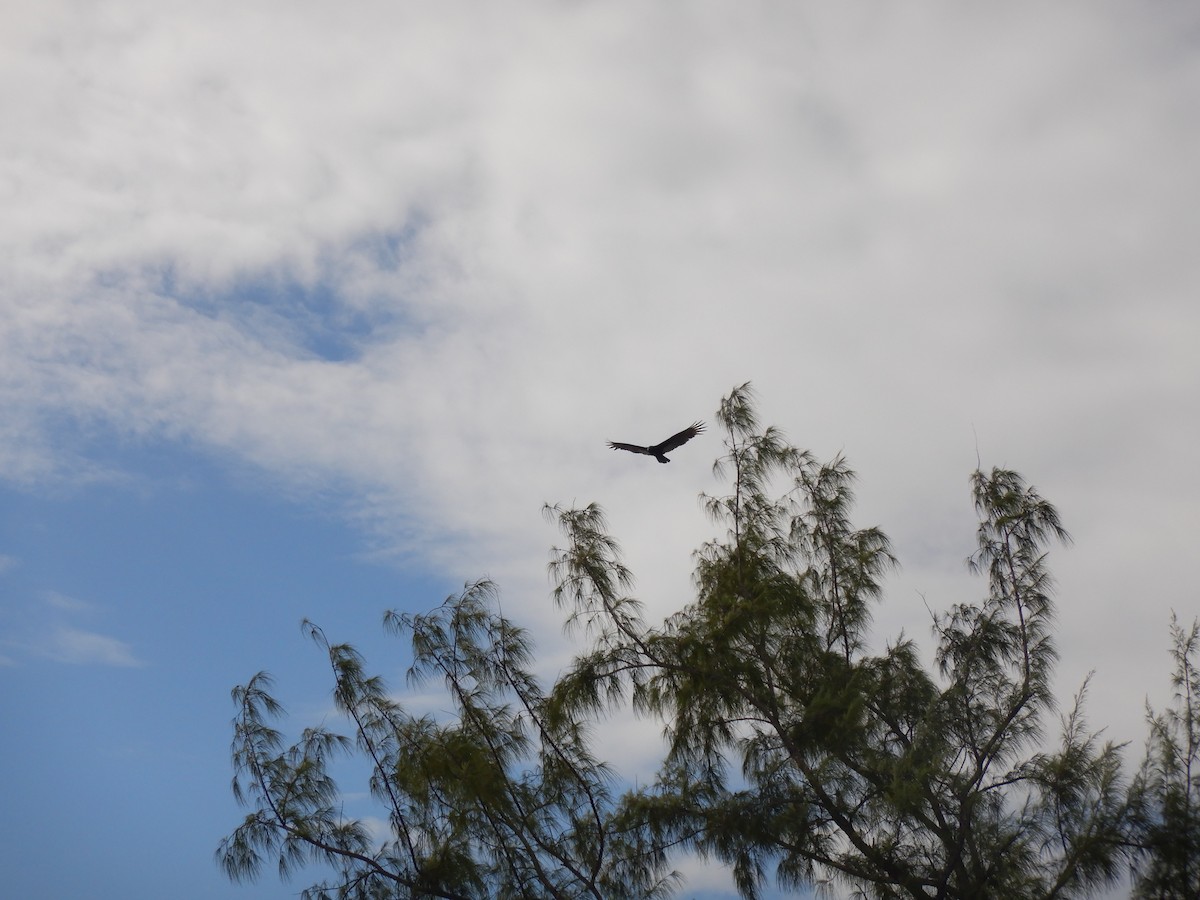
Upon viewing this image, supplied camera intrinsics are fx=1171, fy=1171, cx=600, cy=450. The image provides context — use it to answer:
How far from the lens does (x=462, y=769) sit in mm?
6703

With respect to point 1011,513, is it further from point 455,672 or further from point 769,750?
point 455,672

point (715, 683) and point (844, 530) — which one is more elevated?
Answer: point (844, 530)

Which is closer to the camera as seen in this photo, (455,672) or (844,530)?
(455,672)

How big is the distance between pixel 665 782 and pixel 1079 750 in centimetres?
244

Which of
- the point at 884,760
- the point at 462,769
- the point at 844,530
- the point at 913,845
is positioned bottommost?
the point at 913,845

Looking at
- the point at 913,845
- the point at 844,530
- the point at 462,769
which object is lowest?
the point at 913,845

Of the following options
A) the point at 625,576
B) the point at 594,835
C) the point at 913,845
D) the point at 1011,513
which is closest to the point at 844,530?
the point at 1011,513

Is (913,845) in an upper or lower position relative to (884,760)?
lower

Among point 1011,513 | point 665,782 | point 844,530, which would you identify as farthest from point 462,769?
point 1011,513

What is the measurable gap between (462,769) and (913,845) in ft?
8.86

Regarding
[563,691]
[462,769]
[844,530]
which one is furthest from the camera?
[844,530]

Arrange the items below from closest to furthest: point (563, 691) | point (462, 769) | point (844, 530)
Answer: point (462, 769)
point (563, 691)
point (844, 530)

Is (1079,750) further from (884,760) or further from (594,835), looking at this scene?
(594,835)

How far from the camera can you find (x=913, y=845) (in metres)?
6.93
